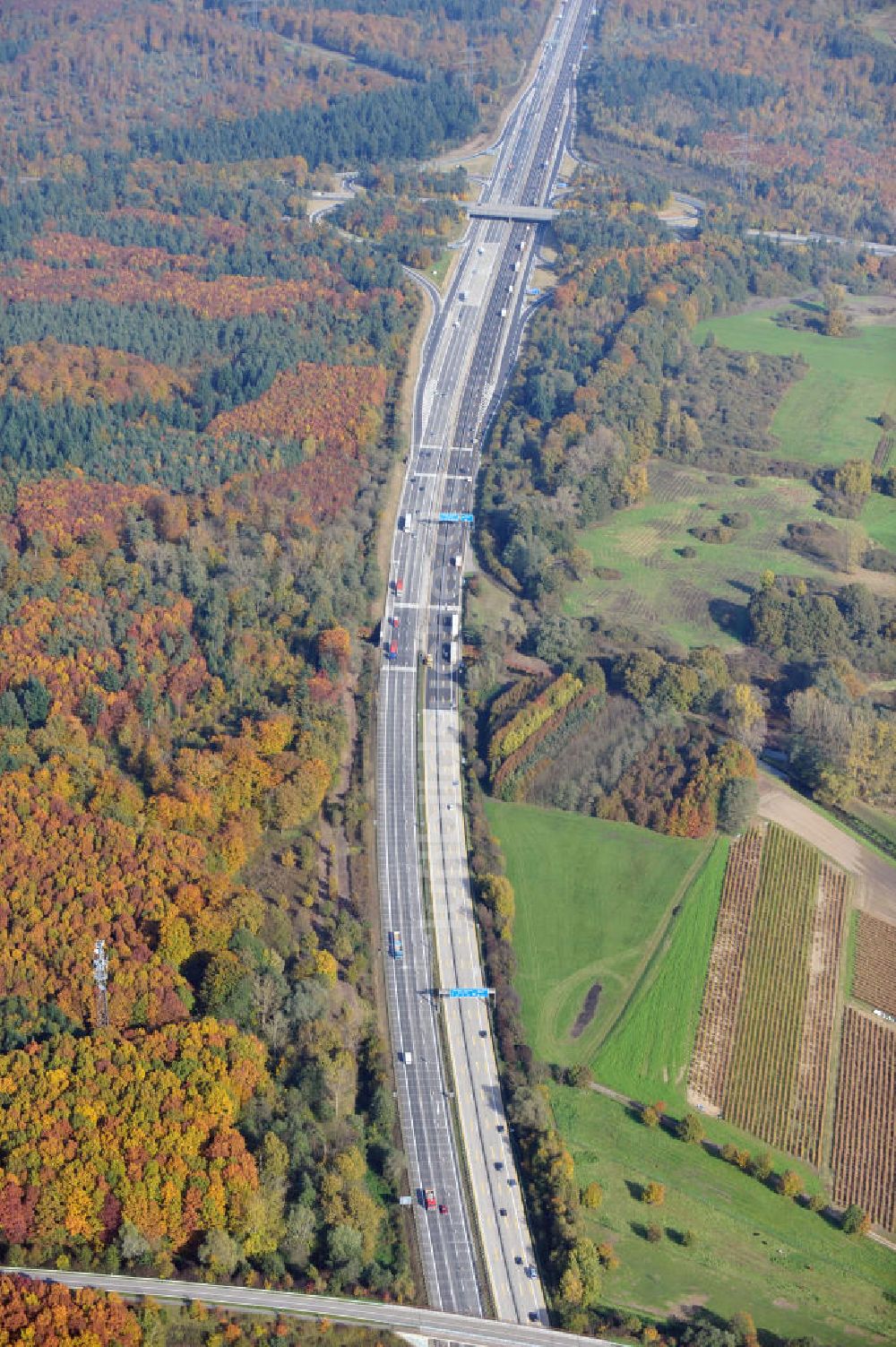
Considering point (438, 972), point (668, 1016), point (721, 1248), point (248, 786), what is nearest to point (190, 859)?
point (248, 786)

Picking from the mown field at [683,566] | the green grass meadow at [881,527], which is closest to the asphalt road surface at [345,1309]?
the mown field at [683,566]

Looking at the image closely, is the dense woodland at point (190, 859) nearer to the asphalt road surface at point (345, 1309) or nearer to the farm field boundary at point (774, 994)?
the asphalt road surface at point (345, 1309)

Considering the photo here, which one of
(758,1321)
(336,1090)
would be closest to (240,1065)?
(336,1090)

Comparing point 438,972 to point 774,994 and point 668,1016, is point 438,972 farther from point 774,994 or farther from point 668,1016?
point 774,994

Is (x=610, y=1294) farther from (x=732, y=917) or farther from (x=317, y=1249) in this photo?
(x=732, y=917)

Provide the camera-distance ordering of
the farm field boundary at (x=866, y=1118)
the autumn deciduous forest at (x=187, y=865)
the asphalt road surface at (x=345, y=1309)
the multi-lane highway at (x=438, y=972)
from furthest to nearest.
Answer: the farm field boundary at (x=866, y=1118) → the multi-lane highway at (x=438, y=972) → the autumn deciduous forest at (x=187, y=865) → the asphalt road surface at (x=345, y=1309)

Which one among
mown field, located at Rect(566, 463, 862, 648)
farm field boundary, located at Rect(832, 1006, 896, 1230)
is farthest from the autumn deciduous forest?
farm field boundary, located at Rect(832, 1006, 896, 1230)
